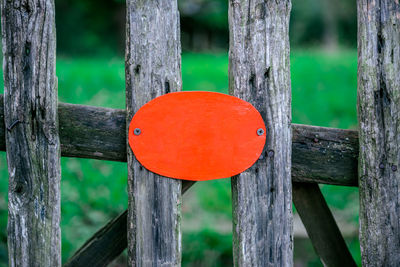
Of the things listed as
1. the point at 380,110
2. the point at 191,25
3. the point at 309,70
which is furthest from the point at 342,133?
the point at 191,25

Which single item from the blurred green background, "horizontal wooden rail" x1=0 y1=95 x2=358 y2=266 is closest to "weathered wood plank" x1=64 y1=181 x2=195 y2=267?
"horizontal wooden rail" x1=0 y1=95 x2=358 y2=266

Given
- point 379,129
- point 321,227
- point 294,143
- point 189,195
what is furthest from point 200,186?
point 379,129

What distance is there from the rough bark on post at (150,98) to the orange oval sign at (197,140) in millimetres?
50

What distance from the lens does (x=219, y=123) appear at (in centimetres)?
155

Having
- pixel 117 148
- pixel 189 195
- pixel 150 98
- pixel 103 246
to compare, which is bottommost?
pixel 189 195

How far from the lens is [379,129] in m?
1.60

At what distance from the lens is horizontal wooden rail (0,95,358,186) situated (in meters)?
1.59

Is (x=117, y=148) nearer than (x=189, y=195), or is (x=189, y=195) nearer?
(x=117, y=148)

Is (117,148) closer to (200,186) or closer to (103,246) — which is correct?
(103,246)

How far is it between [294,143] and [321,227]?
1.41ft

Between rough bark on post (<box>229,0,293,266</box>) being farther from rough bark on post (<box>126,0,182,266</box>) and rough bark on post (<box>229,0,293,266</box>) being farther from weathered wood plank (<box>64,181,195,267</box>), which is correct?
weathered wood plank (<box>64,181,195,267</box>)

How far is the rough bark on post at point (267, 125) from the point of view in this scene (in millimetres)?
1508

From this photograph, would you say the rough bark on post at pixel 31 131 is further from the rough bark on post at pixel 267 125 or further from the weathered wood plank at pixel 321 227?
the weathered wood plank at pixel 321 227

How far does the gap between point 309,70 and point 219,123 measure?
26.0 ft
